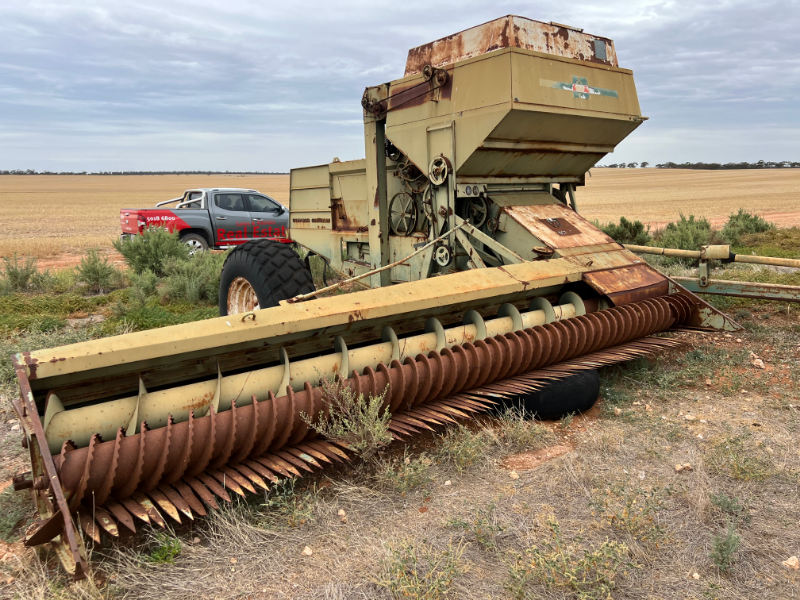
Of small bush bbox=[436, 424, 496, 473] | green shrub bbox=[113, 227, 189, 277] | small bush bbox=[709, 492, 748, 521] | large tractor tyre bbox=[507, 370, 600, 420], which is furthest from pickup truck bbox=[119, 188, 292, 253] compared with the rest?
small bush bbox=[709, 492, 748, 521]

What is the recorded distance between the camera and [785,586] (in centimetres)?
211

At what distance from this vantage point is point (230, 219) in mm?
12758

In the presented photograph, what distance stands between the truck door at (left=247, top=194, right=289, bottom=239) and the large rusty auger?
970cm

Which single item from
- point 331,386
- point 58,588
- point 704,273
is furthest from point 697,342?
point 58,588

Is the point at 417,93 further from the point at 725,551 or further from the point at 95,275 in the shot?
the point at 95,275

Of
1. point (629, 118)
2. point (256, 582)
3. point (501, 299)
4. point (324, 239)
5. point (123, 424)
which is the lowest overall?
point (256, 582)

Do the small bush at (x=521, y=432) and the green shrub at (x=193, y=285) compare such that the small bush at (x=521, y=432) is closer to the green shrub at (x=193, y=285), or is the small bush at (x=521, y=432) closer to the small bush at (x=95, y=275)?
the green shrub at (x=193, y=285)

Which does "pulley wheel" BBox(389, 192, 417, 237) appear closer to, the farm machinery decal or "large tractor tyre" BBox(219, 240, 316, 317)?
"large tractor tyre" BBox(219, 240, 316, 317)

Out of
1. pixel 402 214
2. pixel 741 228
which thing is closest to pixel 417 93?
pixel 402 214

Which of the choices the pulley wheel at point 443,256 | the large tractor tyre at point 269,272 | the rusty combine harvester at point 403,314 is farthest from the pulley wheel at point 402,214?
the large tractor tyre at point 269,272

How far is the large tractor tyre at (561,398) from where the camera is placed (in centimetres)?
362

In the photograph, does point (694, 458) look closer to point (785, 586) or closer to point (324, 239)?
point (785, 586)

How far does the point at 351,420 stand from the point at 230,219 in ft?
35.2

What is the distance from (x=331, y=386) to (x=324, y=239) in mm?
3681
